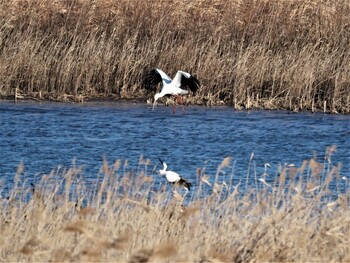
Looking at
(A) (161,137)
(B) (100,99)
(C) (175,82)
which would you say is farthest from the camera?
(B) (100,99)

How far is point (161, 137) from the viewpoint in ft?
44.0

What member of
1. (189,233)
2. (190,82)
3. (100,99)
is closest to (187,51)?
(100,99)

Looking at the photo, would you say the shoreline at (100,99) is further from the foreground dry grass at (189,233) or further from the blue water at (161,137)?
the foreground dry grass at (189,233)

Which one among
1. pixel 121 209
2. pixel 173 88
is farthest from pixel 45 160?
pixel 121 209

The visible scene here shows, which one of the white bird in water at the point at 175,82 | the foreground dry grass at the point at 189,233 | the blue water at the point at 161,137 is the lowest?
the blue water at the point at 161,137

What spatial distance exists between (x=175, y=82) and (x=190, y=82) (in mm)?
204

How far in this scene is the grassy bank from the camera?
594 inches

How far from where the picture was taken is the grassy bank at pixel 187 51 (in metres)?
15.1

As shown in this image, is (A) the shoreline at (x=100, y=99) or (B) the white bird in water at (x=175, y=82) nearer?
(B) the white bird in water at (x=175, y=82)

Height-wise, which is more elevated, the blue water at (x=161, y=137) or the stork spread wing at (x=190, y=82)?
the stork spread wing at (x=190, y=82)

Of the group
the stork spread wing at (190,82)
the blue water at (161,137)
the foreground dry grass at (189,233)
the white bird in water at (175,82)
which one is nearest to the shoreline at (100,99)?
the blue water at (161,137)

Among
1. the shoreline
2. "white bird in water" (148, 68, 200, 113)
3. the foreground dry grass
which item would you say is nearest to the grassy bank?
the shoreline

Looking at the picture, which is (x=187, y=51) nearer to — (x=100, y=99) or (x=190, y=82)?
(x=100, y=99)

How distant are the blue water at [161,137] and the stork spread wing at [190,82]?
50cm
